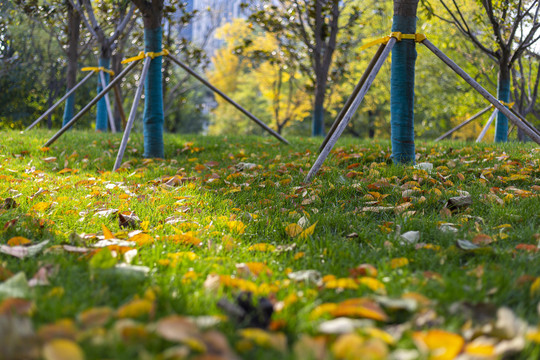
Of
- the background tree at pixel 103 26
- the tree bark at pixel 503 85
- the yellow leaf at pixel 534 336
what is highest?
the background tree at pixel 103 26

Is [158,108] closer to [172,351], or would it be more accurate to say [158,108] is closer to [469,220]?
[469,220]

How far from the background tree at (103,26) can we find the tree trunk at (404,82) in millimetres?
6692

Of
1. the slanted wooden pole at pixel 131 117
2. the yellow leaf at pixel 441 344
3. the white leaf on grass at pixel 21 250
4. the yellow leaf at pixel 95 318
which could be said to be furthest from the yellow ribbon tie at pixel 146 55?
the yellow leaf at pixel 441 344

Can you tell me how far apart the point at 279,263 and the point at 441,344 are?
0.96m

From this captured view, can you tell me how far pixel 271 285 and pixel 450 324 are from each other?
68 cm

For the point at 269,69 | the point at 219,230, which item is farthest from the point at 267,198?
the point at 269,69

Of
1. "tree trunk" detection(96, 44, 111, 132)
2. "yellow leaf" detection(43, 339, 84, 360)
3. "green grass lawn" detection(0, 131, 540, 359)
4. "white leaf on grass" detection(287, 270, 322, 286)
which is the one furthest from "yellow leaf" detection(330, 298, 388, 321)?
"tree trunk" detection(96, 44, 111, 132)

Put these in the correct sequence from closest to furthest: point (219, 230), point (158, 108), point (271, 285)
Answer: point (271, 285) → point (219, 230) → point (158, 108)

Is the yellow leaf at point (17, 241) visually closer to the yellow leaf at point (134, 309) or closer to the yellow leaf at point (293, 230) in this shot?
the yellow leaf at point (134, 309)

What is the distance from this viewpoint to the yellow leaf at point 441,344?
1113mm

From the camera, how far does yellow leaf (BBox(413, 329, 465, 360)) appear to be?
111cm

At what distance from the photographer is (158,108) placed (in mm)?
5453

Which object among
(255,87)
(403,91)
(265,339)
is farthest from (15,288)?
(255,87)

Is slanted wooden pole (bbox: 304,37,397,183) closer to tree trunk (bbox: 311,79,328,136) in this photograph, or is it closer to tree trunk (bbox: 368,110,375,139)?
tree trunk (bbox: 311,79,328,136)
